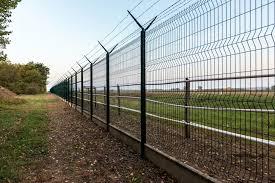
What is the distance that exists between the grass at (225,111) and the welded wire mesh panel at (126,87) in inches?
12.7

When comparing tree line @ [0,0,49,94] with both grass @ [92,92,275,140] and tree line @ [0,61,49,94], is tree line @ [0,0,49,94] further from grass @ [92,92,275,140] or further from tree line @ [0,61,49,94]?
grass @ [92,92,275,140]

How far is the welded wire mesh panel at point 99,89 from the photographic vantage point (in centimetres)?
1260

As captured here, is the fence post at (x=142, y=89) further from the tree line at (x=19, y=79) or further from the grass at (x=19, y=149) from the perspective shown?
the tree line at (x=19, y=79)

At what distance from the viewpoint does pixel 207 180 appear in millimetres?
4727

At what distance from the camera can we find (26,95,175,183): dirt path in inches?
241

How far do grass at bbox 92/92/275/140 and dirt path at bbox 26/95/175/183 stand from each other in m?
0.96

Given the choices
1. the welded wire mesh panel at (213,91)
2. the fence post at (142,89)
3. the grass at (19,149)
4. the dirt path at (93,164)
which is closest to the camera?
the welded wire mesh panel at (213,91)

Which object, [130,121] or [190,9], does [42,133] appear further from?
[190,9]

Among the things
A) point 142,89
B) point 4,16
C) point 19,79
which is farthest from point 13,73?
point 142,89

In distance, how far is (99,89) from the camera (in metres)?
14.2

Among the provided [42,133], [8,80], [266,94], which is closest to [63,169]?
[266,94]

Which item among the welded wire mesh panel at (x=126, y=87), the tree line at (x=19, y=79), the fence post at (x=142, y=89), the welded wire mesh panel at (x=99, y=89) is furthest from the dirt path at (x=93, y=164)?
the tree line at (x=19, y=79)

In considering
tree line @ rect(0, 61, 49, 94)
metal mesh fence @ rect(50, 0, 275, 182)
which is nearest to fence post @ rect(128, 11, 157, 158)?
metal mesh fence @ rect(50, 0, 275, 182)

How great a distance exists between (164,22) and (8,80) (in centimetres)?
7889
